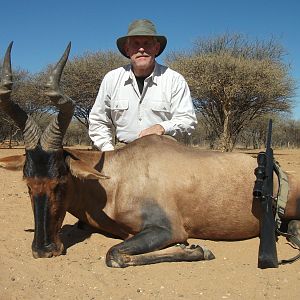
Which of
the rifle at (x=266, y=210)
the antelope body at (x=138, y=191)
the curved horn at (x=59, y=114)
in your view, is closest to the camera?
the rifle at (x=266, y=210)

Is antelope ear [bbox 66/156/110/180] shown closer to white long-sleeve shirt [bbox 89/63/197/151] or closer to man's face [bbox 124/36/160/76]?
white long-sleeve shirt [bbox 89/63/197/151]

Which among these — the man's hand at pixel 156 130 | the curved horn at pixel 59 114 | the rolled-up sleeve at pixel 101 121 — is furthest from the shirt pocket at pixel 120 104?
the curved horn at pixel 59 114

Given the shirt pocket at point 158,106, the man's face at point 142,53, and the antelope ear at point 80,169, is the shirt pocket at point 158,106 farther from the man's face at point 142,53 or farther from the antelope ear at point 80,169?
the antelope ear at point 80,169

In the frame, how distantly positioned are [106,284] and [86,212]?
4.69ft

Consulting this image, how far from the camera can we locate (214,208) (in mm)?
5031

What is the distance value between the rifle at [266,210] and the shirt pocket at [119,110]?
209 centimetres

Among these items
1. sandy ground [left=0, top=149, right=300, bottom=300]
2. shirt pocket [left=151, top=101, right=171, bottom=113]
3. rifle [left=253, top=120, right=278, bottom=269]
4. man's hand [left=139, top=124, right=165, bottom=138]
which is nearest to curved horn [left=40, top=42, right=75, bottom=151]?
sandy ground [left=0, top=149, right=300, bottom=300]

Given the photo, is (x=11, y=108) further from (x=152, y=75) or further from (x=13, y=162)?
(x=152, y=75)

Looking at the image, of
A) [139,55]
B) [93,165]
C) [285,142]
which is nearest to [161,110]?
[139,55]

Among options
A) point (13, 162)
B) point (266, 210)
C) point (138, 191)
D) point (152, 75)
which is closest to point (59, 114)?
point (13, 162)

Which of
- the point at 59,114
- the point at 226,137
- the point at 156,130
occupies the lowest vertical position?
the point at 226,137

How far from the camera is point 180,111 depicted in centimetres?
619

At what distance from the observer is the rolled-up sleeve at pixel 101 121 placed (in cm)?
633

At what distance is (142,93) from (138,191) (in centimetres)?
183
